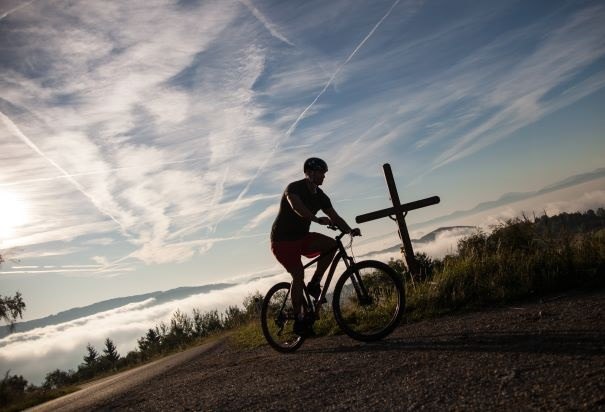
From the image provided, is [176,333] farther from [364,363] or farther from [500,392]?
[500,392]

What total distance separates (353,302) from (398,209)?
11.8 ft

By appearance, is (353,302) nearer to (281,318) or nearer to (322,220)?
(281,318)

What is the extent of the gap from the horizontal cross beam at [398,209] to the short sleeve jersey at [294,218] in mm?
3038

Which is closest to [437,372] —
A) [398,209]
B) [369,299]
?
[369,299]

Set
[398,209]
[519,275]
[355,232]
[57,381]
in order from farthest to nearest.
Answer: [57,381], [398,209], [519,275], [355,232]

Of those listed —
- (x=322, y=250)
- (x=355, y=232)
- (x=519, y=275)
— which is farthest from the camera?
(x=519, y=275)

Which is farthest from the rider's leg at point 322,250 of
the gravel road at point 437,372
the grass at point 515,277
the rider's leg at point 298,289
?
the grass at point 515,277

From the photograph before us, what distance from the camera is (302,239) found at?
5.92 metres

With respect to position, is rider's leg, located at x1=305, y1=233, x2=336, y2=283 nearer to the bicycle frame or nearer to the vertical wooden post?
the bicycle frame

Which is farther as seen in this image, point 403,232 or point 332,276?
point 403,232

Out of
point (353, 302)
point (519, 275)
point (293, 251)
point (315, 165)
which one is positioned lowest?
point (519, 275)

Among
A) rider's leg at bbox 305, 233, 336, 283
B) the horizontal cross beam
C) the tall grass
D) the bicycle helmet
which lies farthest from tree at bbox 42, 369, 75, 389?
the tall grass

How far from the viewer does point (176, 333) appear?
17312mm

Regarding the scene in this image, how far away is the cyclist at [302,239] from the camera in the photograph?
5.84 m
